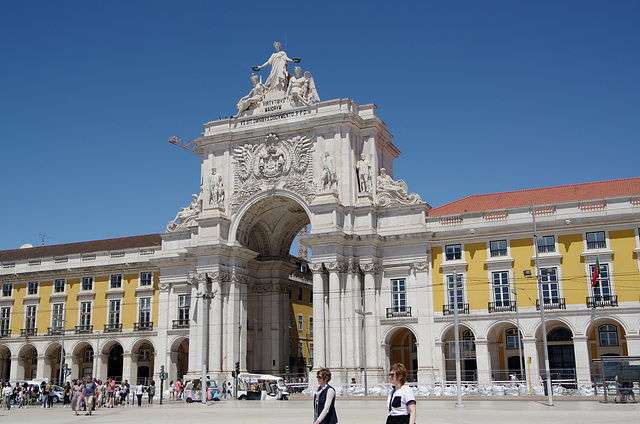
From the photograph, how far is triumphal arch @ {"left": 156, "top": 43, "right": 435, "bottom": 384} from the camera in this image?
54938 millimetres

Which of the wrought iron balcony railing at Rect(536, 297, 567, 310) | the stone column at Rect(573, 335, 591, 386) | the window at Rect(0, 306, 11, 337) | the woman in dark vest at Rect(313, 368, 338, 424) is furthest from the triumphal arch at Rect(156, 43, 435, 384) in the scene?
the woman in dark vest at Rect(313, 368, 338, 424)

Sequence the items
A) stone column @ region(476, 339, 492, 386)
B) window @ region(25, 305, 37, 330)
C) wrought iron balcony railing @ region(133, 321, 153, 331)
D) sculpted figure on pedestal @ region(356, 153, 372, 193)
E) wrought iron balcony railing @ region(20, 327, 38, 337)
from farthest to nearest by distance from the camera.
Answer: window @ region(25, 305, 37, 330)
wrought iron balcony railing @ region(20, 327, 38, 337)
wrought iron balcony railing @ region(133, 321, 153, 331)
sculpted figure on pedestal @ region(356, 153, 372, 193)
stone column @ region(476, 339, 492, 386)

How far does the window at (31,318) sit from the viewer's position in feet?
232

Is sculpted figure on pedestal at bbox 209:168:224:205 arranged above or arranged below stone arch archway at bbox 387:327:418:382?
above

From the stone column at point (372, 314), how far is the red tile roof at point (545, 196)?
9.15 meters

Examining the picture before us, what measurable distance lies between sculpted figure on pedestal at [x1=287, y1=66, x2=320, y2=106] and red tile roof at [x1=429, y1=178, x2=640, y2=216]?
14837mm

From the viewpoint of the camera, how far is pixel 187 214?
65.0 meters

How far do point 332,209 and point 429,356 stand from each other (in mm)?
13270

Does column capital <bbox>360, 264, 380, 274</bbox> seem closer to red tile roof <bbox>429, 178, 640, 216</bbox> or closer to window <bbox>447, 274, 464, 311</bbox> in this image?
window <bbox>447, 274, 464, 311</bbox>

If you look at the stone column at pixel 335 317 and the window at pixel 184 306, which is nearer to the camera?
the stone column at pixel 335 317

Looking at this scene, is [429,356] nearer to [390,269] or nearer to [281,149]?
[390,269]

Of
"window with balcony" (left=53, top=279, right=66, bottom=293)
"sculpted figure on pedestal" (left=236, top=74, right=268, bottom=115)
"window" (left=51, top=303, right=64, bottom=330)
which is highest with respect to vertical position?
"sculpted figure on pedestal" (left=236, top=74, right=268, bottom=115)

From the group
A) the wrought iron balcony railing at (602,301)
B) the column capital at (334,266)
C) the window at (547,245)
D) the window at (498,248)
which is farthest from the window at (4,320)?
the wrought iron balcony railing at (602,301)

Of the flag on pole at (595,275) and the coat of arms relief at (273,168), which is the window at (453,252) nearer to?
the flag on pole at (595,275)
